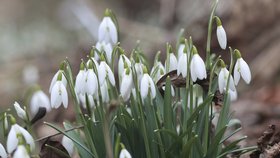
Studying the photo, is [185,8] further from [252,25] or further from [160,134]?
[160,134]

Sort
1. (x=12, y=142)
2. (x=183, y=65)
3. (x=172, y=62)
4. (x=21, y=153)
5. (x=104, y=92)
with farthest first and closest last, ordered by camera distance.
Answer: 1. (x=172, y=62)
2. (x=104, y=92)
3. (x=183, y=65)
4. (x=12, y=142)
5. (x=21, y=153)

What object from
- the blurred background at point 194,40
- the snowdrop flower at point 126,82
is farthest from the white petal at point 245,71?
the blurred background at point 194,40

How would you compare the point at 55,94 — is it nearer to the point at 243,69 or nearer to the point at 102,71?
the point at 102,71

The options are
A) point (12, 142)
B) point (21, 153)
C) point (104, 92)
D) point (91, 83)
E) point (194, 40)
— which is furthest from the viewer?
point (194, 40)

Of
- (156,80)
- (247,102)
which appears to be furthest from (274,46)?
(156,80)

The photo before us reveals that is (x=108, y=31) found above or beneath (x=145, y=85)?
above

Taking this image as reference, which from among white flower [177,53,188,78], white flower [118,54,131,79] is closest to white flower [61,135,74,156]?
white flower [118,54,131,79]

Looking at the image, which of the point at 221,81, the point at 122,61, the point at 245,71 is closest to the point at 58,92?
the point at 122,61

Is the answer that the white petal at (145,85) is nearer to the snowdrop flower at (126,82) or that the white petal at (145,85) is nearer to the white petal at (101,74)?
the snowdrop flower at (126,82)
